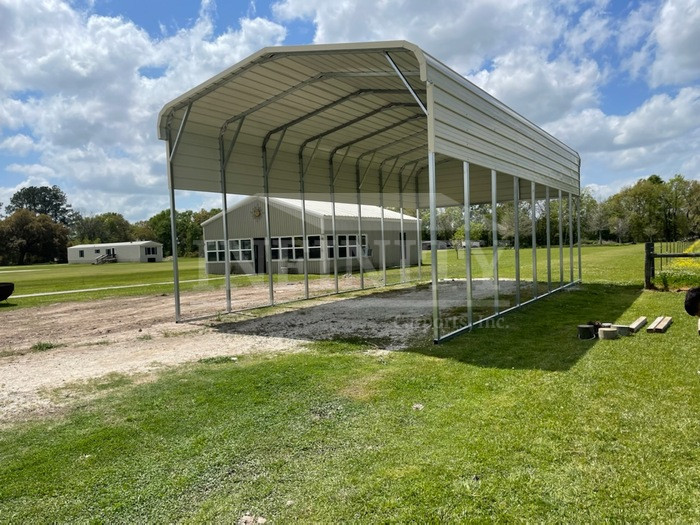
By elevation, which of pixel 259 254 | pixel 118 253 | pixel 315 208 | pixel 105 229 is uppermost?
pixel 105 229

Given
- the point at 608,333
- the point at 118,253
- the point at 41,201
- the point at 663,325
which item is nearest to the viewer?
the point at 608,333

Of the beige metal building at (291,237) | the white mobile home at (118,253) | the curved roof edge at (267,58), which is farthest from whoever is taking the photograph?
the white mobile home at (118,253)

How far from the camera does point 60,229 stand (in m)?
71.9

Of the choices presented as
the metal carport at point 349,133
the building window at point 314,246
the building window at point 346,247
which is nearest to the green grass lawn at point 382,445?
the metal carport at point 349,133

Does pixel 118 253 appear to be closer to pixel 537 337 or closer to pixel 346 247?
pixel 346 247

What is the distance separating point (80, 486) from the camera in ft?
10.5

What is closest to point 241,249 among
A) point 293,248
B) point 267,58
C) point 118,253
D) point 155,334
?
point 293,248

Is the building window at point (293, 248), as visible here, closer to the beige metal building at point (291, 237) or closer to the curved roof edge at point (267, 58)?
the beige metal building at point (291, 237)

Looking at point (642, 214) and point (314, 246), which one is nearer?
point (314, 246)

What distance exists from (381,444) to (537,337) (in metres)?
4.65

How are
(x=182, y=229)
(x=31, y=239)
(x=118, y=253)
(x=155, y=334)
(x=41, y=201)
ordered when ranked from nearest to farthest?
(x=155, y=334)
(x=118, y=253)
(x=31, y=239)
(x=182, y=229)
(x=41, y=201)

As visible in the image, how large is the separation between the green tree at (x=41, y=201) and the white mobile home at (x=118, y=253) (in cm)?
4997

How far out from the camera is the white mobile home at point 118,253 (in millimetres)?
65875

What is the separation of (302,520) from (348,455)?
32.7 inches
